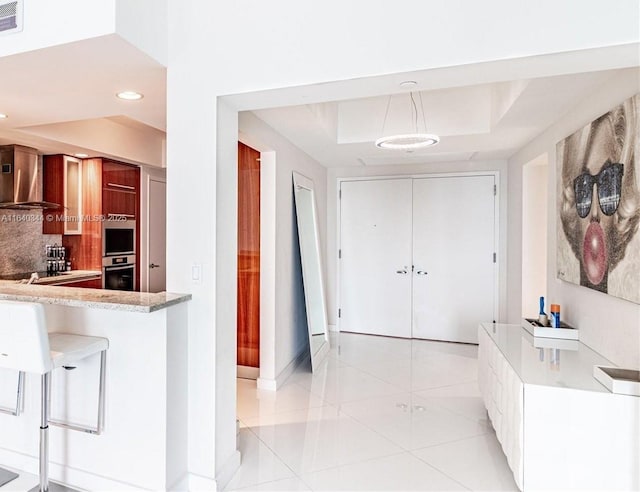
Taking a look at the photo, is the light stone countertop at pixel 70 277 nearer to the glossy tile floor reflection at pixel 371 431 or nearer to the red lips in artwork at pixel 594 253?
the glossy tile floor reflection at pixel 371 431

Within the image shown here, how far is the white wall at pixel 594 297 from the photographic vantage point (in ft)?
6.45

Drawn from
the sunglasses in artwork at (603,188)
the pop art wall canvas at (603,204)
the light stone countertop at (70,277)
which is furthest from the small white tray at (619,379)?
the light stone countertop at (70,277)

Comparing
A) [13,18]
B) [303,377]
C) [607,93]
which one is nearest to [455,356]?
[303,377]

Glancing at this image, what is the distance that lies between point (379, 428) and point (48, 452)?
2009 mm

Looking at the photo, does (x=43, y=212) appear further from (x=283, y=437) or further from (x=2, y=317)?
(x=283, y=437)

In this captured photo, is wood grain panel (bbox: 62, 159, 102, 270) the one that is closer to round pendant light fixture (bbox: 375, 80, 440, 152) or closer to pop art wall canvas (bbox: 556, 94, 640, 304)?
round pendant light fixture (bbox: 375, 80, 440, 152)

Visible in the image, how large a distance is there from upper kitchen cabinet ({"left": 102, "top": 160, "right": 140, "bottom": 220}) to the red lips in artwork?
467cm

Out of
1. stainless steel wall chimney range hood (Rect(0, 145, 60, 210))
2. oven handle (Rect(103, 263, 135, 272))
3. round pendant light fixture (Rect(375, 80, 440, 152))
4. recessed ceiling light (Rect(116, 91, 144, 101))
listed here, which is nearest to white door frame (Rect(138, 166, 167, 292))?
oven handle (Rect(103, 263, 135, 272))

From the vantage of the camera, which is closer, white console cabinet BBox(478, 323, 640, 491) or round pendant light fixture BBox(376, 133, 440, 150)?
white console cabinet BBox(478, 323, 640, 491)

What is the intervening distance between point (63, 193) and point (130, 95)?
2.52m

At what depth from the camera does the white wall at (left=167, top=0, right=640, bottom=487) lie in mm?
1546

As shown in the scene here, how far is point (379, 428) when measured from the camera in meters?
2.74

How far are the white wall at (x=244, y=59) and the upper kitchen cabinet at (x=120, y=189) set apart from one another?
9.74ft

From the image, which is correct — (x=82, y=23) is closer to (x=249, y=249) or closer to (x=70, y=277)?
(x=249, y=249)
